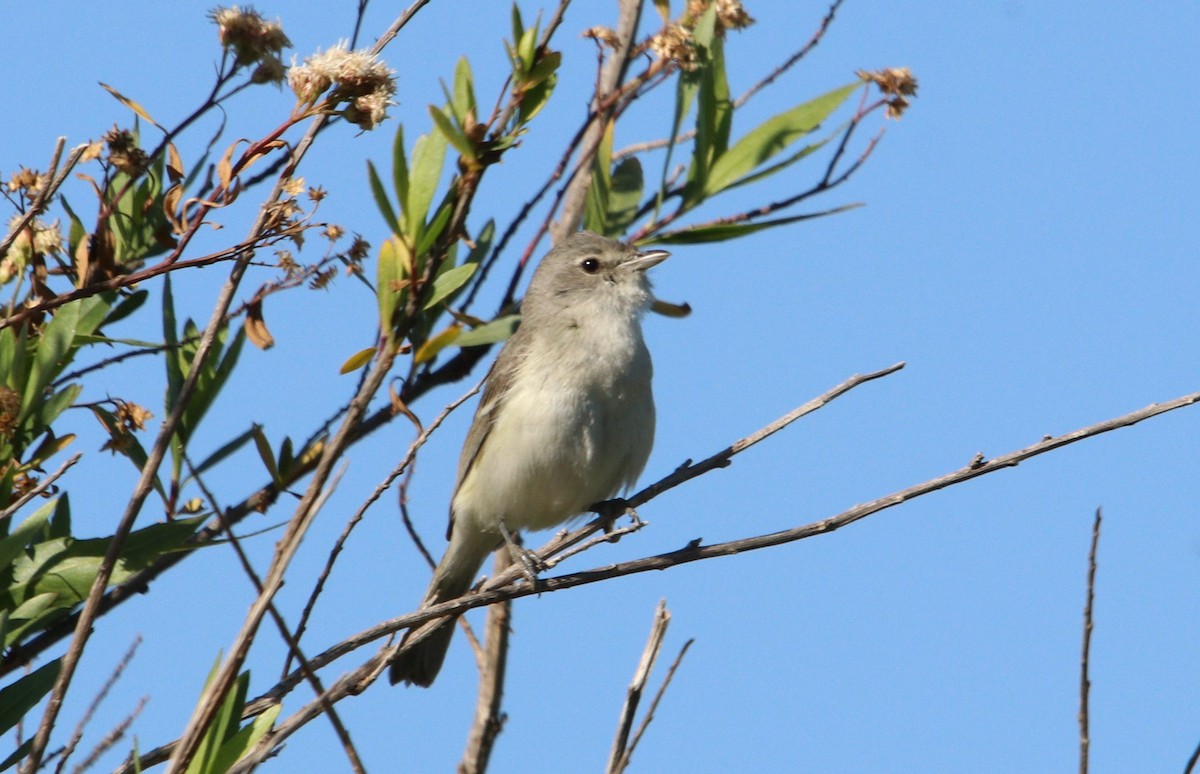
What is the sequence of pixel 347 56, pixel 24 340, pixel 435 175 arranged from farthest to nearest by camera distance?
pixel 435 175
pixel 24 340
pixel 347 56

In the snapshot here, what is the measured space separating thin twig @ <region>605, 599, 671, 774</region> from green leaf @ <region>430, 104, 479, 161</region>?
1.02 m

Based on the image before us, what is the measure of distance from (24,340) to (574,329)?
108 inches

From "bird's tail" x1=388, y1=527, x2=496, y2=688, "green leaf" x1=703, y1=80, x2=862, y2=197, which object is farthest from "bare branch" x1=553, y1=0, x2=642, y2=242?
"bird's tail" x1=388, y1=527, x2=496, y2=688

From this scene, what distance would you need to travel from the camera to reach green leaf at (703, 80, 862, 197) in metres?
4.09

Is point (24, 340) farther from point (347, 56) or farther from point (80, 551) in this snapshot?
point (347, 56)

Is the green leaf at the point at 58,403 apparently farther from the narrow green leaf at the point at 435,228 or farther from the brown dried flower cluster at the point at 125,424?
the narrow green leaf at the point at 435,228

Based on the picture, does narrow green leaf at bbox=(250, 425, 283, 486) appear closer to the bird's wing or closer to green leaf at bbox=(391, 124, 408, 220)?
green leaf at bbox=(391, 124, 408, 220)

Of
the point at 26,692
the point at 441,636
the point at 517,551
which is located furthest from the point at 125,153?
the point at 441,636

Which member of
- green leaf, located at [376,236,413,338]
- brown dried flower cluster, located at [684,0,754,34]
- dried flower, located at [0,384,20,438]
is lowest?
dried flower, located at [0,384,20,438]

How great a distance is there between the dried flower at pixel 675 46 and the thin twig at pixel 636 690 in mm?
1849

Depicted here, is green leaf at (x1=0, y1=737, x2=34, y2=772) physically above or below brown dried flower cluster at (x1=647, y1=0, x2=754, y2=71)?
below

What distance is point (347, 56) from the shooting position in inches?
103

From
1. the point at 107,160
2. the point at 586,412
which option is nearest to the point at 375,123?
the point at 107,160

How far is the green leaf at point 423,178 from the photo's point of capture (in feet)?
10.2
